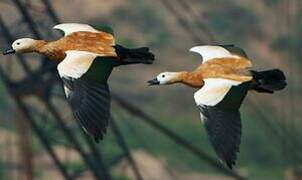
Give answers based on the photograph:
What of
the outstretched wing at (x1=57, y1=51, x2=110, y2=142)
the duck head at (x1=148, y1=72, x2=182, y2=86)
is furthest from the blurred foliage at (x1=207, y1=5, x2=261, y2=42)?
the outstretched wing at (x1=57, y1=51, x2=110, y2=142)

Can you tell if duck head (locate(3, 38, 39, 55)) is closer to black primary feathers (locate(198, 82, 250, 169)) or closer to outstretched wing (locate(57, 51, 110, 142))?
outstretched wing (locate(57, 51, 110, 142))

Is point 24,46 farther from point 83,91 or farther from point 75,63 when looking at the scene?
point 83,91

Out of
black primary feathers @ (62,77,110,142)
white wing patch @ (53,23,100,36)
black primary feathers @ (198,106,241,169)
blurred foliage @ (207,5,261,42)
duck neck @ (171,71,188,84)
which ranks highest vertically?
white wing patch @ (53,23,100,36)

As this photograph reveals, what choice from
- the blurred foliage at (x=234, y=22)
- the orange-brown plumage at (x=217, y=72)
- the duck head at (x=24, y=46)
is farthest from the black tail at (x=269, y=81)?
the blurred foliage at (x=234, y=22)

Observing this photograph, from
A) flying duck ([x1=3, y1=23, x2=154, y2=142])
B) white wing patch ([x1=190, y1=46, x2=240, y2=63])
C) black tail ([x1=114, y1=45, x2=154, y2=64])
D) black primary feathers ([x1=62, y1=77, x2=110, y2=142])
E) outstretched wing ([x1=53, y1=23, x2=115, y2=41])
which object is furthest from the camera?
white wing patch ([x1=190, y1=46, x2=240, y2=63])

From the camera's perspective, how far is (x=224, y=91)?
17125mm

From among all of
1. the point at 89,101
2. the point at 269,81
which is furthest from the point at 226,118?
the point at 89,101

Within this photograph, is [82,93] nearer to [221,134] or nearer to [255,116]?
[221,134]

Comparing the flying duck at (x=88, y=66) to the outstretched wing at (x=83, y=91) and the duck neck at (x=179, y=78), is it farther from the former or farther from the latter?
the duck neck at (x=179, y=78)

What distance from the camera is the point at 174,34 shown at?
2557 inches

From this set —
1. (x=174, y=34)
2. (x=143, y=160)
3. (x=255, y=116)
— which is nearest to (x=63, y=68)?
(x=143, y=160)

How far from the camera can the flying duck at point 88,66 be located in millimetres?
16781

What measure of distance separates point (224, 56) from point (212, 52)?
0.73 ft

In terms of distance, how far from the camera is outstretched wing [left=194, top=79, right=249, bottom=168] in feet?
55.8
